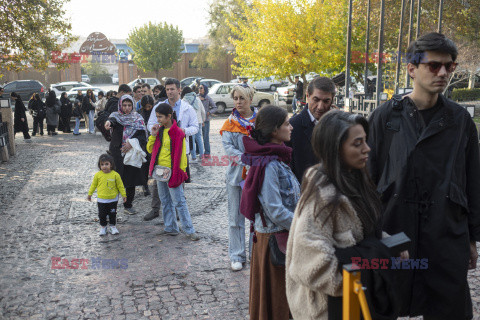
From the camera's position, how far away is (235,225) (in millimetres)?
5195

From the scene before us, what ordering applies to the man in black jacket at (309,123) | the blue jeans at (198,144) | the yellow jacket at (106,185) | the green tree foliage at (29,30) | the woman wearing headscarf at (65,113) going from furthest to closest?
the woman wearing headscarf at (65,113) < the green tree foliage at (29,30) < the blue jeans at (198,144) < the yellow jacket at (106,185) < the man in black jacket at (309,123)

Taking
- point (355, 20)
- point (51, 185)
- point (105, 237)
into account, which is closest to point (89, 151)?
point (51, 185)

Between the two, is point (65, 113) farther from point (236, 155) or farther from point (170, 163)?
point (236, 155)

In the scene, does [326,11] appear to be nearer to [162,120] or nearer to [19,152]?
[19,152]

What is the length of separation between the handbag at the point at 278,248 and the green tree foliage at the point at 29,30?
13.3 metres

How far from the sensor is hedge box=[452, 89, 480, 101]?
84.6 ft

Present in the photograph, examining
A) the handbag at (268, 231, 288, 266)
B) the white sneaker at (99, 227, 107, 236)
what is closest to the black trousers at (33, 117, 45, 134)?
the white sneaker at (99, 227, 107, 236)

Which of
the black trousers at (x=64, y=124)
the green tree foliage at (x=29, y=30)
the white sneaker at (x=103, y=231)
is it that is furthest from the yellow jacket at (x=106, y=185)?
the black trousers at (x=64, y=124)

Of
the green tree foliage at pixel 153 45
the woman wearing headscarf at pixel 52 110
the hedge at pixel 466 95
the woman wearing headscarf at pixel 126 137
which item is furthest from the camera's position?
the green tree foliage at pixel 153 45

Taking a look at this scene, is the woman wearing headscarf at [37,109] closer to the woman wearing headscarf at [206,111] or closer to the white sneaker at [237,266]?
the woman wearing headscarf at [206,111]

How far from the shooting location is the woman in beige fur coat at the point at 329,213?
2.14 m

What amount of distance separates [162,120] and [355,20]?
15.1 metres

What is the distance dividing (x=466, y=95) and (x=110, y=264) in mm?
25404

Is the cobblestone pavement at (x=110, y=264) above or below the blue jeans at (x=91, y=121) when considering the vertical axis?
below
